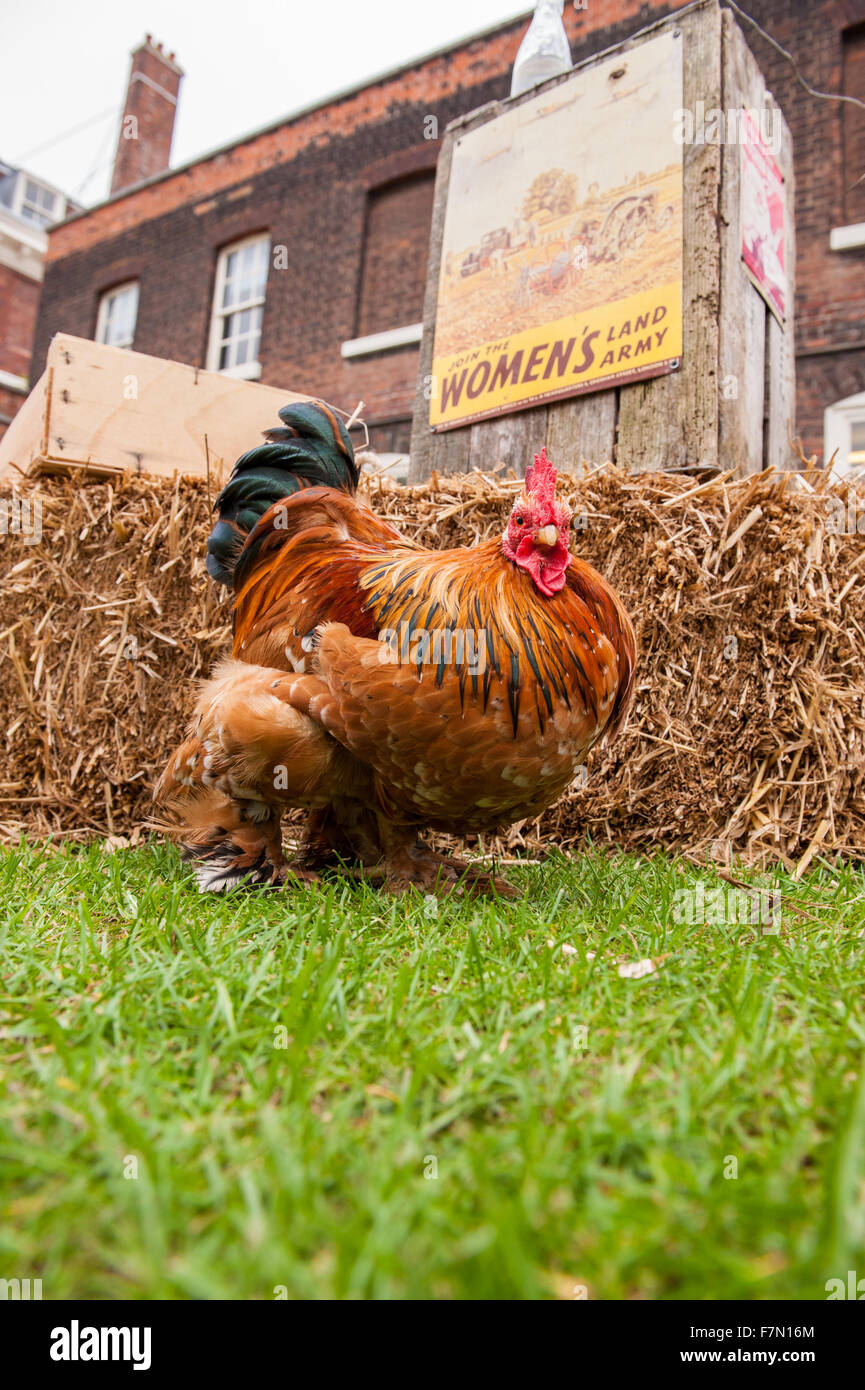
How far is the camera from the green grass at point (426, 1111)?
898mm

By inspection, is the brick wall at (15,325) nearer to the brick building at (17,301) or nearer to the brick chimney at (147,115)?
the brick building at (17,301)

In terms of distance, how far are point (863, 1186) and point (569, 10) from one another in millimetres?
13797

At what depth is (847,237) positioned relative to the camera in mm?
9055

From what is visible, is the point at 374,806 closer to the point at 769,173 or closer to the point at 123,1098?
the point at 123,1098

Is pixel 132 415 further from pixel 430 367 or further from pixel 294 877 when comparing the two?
pixel 294 877

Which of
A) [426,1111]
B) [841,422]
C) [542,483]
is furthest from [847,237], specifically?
[426,1111]

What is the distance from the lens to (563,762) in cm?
249

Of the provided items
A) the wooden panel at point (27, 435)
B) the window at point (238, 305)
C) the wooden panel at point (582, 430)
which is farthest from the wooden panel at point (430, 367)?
the window at point (238, 305)

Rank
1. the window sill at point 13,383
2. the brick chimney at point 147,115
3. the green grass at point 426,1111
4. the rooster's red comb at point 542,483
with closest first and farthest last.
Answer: the green grass at point 426,1111 < the rooster's red comb at point 542,483 < the brick chimney at point 147,115 < the window sill at point 13,383

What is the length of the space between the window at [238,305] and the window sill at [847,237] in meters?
9.03

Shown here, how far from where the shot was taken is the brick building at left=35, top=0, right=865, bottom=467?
30.0 feet

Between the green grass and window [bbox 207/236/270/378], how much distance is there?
1392 cm

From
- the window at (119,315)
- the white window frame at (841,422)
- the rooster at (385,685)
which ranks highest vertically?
the window at (119,315)

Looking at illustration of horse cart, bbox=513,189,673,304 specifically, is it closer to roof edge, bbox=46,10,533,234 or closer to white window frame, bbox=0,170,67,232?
roof edge, bbox=46,10,533,234
